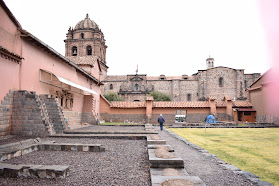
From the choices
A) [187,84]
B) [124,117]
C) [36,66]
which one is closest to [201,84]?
[187,84]

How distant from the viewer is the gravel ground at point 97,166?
154 inches

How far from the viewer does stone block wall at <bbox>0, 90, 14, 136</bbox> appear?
853 centimetres

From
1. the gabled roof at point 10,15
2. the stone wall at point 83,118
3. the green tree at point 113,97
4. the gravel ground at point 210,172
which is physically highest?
the gabled roof at point 10,15

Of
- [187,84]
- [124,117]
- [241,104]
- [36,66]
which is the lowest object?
[124,117]

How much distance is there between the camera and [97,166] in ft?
16.4

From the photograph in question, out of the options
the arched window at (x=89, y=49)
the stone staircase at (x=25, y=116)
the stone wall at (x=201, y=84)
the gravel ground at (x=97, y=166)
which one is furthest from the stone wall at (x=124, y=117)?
the stone wall at (x=201, y=84)

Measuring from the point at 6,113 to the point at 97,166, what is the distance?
6.07 meters

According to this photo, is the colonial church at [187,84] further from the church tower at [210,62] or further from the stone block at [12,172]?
the stone block at [12,172]

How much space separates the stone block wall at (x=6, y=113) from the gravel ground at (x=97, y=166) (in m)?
3.43

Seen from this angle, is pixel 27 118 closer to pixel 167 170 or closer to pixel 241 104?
pixel 167 170

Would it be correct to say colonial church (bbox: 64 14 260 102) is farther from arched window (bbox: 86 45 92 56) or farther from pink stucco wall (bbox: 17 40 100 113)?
pink stucco wall (bbox: 17 40 100 113)

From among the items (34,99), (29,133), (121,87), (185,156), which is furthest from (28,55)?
(121,87)

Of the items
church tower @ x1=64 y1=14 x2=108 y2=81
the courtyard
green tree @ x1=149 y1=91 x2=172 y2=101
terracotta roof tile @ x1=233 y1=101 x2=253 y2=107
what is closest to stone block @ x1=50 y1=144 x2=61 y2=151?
the courtyard

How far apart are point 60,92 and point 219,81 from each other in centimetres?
4189
